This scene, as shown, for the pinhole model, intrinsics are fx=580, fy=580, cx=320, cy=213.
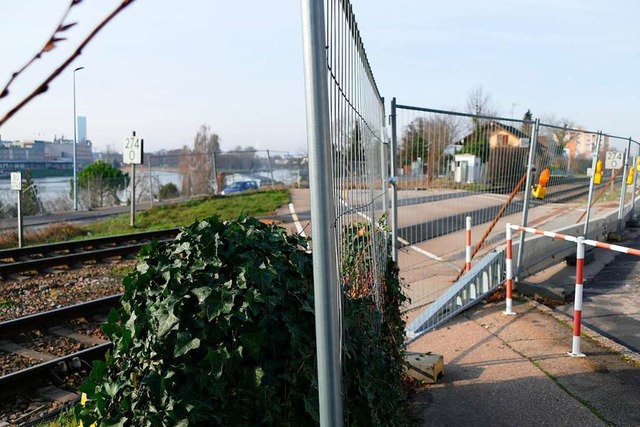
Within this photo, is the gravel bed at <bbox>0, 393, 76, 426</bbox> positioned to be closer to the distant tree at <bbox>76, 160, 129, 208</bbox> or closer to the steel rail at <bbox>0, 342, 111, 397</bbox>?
the steel rail at <bbox>0, 342, 111, 397</bbox>

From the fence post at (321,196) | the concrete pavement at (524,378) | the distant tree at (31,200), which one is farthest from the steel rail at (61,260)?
the distant tree at (31,200)

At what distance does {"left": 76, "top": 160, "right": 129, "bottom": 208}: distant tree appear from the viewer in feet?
84.8

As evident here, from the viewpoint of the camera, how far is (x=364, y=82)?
371 cm

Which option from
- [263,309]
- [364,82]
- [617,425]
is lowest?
[617,425]

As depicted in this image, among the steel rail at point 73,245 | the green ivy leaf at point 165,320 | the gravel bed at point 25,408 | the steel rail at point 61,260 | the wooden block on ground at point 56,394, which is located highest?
the green ivy leaf at point 165,320

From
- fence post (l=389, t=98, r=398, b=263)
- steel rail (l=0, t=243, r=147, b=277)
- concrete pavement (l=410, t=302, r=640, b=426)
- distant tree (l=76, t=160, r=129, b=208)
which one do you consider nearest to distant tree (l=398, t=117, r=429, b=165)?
fence post (l=389, t=98, r=398, b=263)

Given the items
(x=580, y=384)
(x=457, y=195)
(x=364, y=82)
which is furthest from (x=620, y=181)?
(x=364, y=82)

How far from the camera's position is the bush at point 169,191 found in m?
27.4

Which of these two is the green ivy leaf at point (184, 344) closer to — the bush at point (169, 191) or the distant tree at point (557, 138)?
the distant tree at point (557, 138)

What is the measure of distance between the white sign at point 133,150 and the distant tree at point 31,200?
5.07 m

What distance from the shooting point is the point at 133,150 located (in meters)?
19.0

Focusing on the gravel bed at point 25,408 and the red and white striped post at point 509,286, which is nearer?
the gravel bed at point 25,408

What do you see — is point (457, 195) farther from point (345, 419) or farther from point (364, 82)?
point (345, 419)

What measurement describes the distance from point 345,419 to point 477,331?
4450 mm
